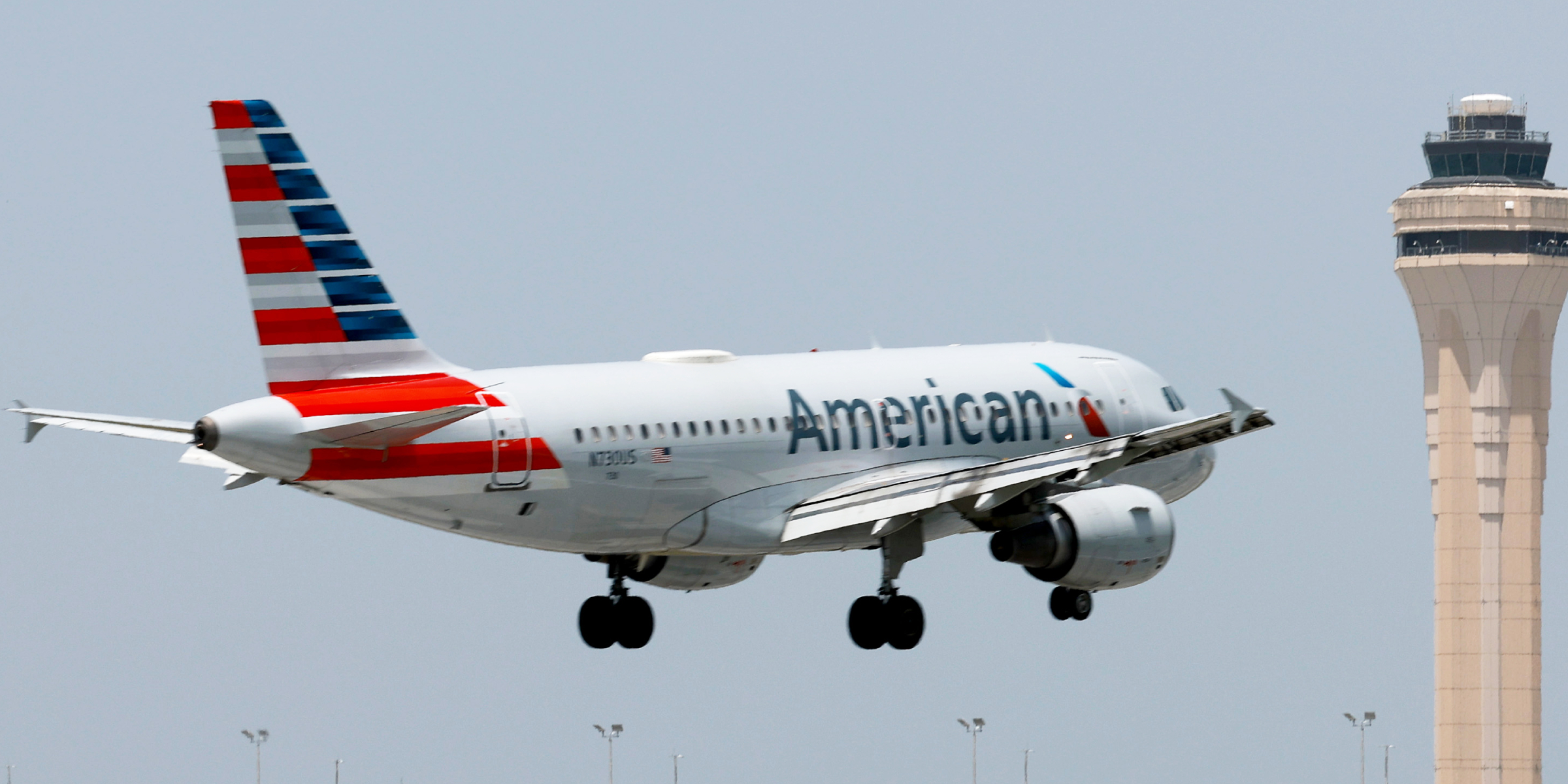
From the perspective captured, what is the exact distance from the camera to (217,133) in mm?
47750

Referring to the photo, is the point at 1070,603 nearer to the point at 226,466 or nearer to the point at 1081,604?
the point at 1081,604

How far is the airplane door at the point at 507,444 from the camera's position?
48.8 meters

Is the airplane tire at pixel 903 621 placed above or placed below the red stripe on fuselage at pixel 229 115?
below

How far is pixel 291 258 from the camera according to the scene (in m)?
47.9

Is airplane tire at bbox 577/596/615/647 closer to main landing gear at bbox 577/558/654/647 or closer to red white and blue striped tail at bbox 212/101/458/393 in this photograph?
main landing gear at bbox 577/558/654/647

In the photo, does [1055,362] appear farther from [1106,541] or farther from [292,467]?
[292,467]

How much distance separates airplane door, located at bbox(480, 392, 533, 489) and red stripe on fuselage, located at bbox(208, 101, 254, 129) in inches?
236

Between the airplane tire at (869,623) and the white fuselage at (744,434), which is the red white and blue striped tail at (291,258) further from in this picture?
the airplane tire at (869,623)

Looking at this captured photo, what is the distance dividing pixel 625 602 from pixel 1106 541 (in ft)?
32.2

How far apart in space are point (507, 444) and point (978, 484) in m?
9.52

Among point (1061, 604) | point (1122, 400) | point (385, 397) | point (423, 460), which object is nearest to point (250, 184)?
point (385, 397)

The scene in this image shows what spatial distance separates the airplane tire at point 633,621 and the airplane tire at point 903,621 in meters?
5.03

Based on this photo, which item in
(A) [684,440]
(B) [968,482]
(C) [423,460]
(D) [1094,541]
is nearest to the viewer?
(C) [423,460]

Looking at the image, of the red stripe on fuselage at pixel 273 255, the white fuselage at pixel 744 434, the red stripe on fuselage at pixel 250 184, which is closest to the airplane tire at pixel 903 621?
the white fuselage at pixel 744 434
